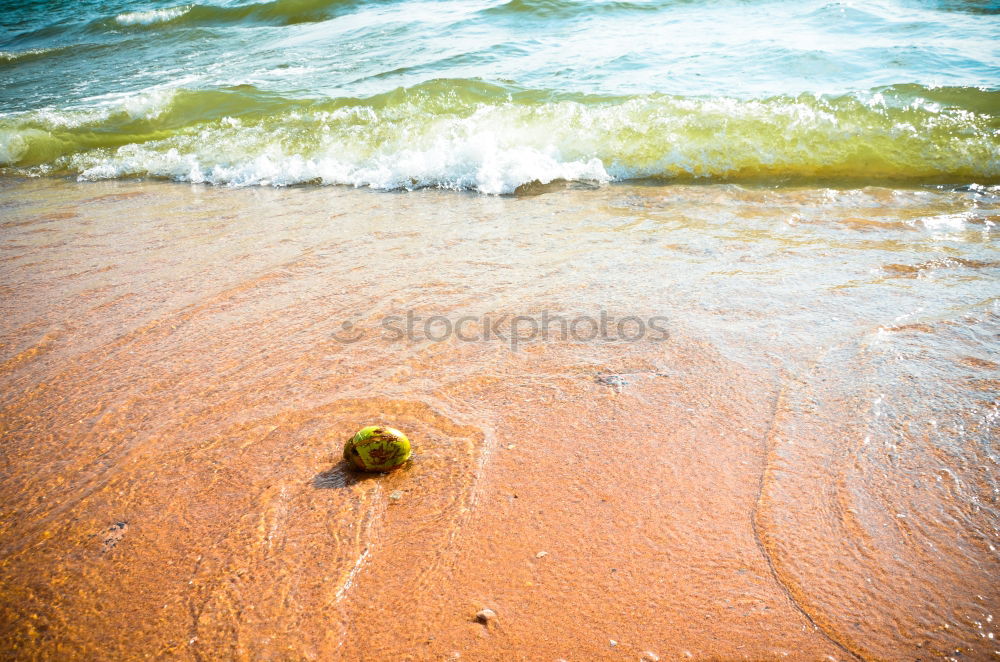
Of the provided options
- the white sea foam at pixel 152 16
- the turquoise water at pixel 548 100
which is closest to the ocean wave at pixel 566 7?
the turquoise water at pixel 548 100

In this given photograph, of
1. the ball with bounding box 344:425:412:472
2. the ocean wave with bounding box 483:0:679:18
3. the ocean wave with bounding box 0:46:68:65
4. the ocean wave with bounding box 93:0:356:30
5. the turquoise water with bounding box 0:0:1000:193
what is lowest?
the ball with bounding box 344:425:412:472

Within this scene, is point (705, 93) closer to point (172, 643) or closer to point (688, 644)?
point (688, 644)

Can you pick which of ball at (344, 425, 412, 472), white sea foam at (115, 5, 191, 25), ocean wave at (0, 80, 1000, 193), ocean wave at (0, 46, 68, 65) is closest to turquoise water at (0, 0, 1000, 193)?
ocean wave at (0, 80, 1000, 193)

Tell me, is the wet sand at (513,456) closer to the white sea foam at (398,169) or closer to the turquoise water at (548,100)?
the white sea foam at (398,169)

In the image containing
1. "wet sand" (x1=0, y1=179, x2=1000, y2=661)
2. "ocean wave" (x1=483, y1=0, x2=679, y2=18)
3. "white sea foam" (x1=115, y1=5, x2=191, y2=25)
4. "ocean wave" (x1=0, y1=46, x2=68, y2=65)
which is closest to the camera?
"wet sand" (x1=0, y1=179, x2=1000, y2=661)

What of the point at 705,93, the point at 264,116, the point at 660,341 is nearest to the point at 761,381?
the point at 660,341

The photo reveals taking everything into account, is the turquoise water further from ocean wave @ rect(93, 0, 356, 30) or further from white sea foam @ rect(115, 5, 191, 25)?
white sea foam @ rect(115, 5, 191, 25)

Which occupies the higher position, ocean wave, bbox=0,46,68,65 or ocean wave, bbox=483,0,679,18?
ocean wave, bbox=483,0,679,18
